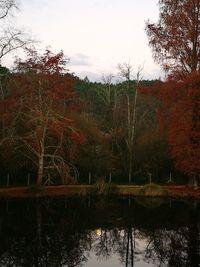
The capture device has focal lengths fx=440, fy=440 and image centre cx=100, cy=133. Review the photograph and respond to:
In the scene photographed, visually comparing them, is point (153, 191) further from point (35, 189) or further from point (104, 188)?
point (35, 189)

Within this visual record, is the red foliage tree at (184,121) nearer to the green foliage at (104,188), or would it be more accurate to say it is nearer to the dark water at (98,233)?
the dark water at (98,233)

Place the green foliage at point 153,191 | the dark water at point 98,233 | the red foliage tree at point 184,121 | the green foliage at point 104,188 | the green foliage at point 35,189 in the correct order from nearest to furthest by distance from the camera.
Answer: the dark water at point 98,233 → the green foliage at point 35,189 → the red foliage tree at point 184,121 → the green foliage at point 153,191 → the green foliage at point 104,188

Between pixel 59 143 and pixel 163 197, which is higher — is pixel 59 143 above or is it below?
above

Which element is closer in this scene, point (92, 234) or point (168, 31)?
point (92, 234)

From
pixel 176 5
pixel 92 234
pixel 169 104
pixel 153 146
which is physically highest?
pixel 176 5

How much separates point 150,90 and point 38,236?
15427mm

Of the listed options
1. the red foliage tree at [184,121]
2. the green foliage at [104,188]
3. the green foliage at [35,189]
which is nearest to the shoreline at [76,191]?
the green foliage at [35,189]

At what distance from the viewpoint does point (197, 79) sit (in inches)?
1059

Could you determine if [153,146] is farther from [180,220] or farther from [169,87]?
[180,220]

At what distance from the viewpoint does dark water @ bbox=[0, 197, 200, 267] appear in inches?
550

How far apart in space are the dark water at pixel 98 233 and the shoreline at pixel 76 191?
5.44 feet

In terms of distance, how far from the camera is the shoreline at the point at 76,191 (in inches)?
1053

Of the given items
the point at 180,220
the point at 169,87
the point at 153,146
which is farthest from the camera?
the point at 153,146

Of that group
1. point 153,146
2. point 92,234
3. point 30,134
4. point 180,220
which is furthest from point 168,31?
point 92,234
